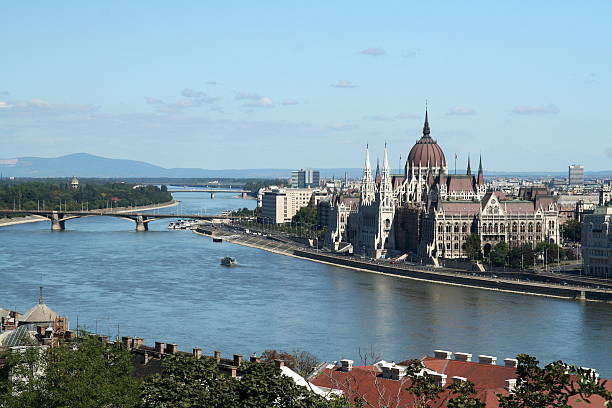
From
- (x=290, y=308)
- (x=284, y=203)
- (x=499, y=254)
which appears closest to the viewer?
(x=290, y=308)

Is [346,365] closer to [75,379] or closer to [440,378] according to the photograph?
[440,378]

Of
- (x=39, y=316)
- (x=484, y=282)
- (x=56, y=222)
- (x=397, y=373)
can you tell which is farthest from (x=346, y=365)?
(x=56, y=222)

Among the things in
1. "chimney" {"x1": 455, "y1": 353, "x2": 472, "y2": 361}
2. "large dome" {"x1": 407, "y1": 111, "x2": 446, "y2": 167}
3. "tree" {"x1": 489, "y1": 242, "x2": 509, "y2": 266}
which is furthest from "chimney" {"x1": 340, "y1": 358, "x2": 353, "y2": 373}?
"large dome" {"x1": 407, "y1": 111, "x2": 446, "y2": 167}

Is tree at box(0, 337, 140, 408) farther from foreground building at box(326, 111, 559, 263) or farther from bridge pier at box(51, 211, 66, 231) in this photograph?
bridge pier at box(51, 211, 66, 231)

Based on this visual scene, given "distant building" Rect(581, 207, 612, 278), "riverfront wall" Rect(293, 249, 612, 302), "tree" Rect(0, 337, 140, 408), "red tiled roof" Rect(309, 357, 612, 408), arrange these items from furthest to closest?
1. "distant building" Rect(581, 207, 612, 278)
2. "riverfront wall" Rect(293, 249, 612, 302)
3. "red tiled roof" Rect(309, 357, 612, 408)
4. "tree" Rect(0, 337, 140, 408)

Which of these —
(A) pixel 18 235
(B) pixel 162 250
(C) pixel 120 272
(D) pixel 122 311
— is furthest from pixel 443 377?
(A) pixel 18 235

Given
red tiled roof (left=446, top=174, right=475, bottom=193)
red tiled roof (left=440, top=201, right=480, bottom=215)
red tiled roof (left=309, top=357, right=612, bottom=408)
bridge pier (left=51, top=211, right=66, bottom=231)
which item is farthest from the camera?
bridge pier (left=51, top=211, right=66, bottom=231)
